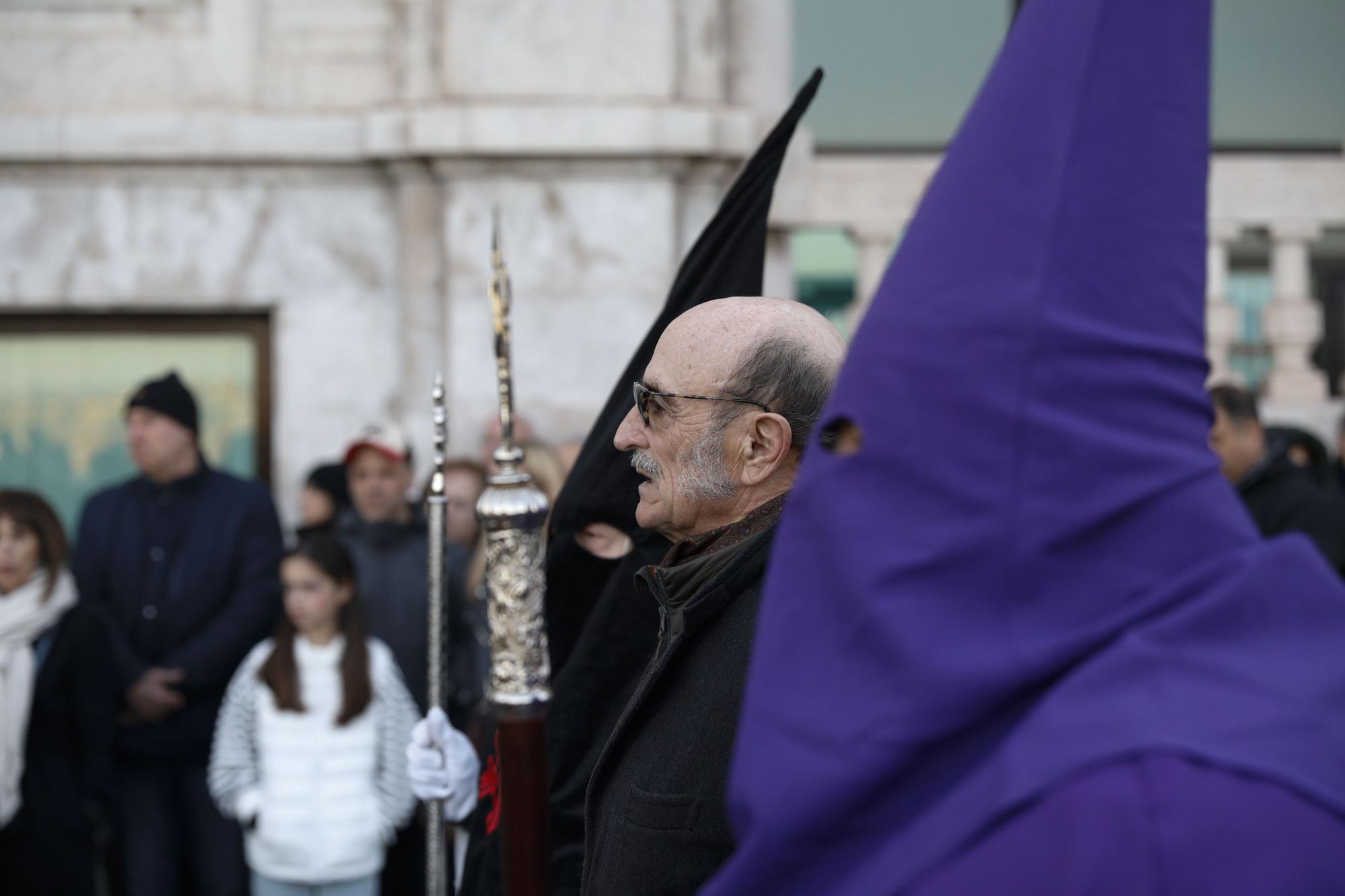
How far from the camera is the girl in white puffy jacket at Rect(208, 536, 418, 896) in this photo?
14.6ft

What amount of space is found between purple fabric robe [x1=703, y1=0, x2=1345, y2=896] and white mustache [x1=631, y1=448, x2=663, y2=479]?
3.48 feet

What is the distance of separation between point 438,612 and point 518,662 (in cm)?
84

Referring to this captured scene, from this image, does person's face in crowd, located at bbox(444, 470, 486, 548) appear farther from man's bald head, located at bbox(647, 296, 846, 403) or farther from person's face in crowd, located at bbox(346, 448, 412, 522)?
man's bald head, located at bbox(647, 296, 846, 403)

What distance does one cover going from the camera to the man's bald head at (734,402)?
2121 millimetres

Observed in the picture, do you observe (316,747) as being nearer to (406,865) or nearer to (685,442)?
(406,865)

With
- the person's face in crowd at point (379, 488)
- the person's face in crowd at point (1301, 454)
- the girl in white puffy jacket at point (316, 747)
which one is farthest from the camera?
the person's face in crowd at point (1301, 454)

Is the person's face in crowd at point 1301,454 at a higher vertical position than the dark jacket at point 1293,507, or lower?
lower

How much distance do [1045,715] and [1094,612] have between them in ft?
0.27

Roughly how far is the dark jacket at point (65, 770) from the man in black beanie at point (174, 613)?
12 cm

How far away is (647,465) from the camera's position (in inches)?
87.8

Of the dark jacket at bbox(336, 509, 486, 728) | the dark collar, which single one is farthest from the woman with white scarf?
the dark collar

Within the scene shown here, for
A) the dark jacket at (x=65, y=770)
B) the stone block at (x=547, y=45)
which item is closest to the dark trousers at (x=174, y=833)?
the dark jacket at (x=65, y=770)

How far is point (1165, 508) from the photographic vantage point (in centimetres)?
109

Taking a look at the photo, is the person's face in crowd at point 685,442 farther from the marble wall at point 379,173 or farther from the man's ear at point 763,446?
the marble wall at point 379,173
